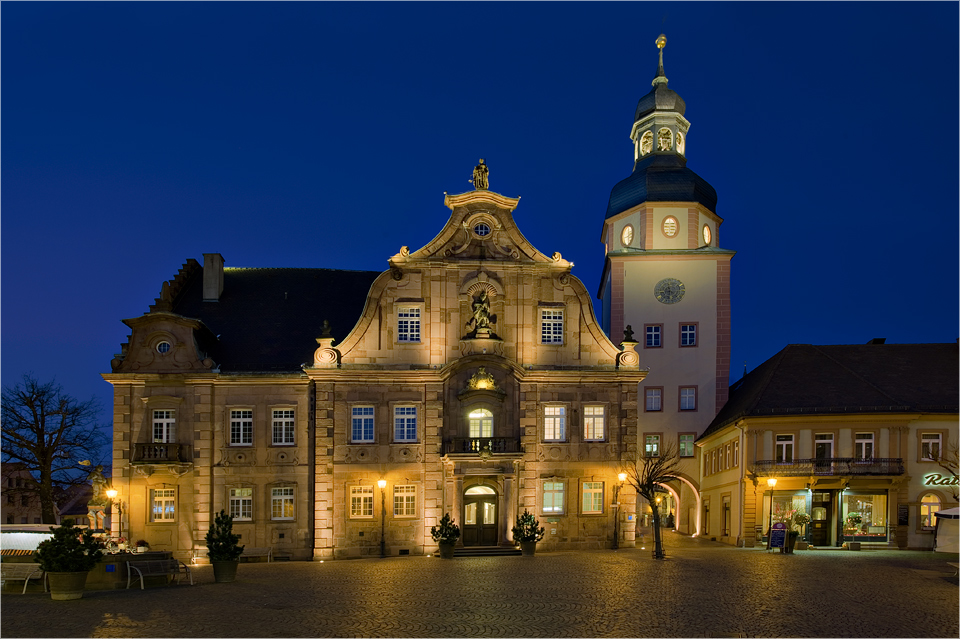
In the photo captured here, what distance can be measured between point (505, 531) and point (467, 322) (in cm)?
864

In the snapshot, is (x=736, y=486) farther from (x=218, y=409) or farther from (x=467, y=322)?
(x=218, y=409)

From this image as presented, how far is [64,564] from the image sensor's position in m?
23.0

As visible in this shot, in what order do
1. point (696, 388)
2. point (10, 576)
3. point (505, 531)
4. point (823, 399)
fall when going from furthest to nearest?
point (696, 388), point (823, 399), point (505, 531), point (10, 576)

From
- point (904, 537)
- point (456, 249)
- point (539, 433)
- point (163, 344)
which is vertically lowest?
point (904, 537)

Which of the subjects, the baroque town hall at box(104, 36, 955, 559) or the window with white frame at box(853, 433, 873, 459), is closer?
the baroque town hall at box(104, 36, 955, 559)

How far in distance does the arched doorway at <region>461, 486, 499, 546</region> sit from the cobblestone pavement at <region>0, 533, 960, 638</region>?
7.68 metres

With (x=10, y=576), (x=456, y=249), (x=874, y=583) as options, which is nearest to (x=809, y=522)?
(x=874, y=583)

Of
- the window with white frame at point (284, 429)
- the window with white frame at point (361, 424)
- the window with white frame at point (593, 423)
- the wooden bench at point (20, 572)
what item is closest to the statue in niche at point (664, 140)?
the window with white frame at point (593, 423)

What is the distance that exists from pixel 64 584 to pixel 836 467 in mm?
30110

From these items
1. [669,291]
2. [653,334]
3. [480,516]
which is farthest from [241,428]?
[669,291]

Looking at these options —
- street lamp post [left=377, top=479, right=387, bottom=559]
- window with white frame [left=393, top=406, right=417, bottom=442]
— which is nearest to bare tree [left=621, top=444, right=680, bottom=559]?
window with white frame [left=393, top=406, right=417, bottom=442]

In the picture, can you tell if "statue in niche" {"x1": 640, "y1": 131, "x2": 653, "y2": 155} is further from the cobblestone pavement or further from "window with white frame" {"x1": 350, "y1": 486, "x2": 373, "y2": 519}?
the cobblestone pavement

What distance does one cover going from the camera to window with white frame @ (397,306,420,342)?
4144cm

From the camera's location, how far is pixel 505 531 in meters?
40.1
